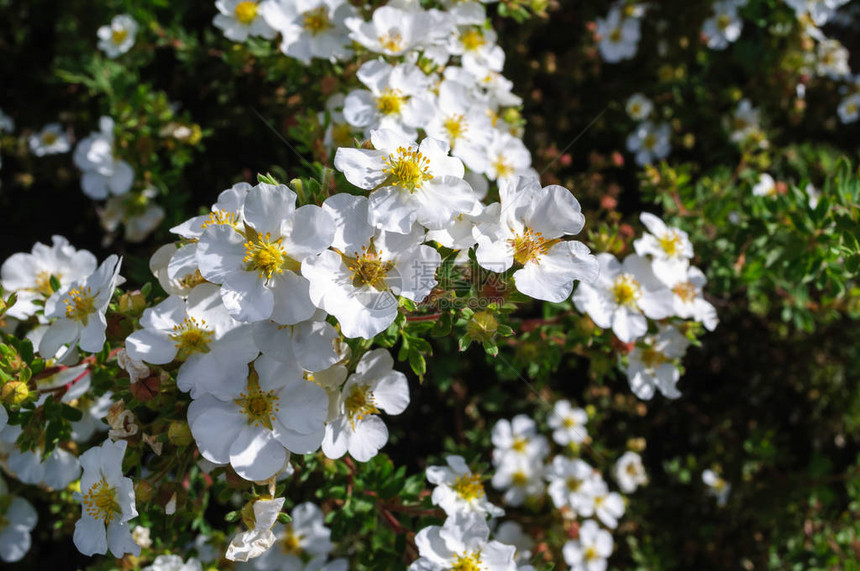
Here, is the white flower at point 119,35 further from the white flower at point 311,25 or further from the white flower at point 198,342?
the white flower at point 198,342

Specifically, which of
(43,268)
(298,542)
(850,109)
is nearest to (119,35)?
(43,268)

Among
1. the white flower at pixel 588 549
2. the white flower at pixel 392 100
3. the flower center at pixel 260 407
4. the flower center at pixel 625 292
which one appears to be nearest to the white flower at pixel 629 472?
the white flower at pixel 588 549

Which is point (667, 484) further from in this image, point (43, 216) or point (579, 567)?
point (43, 216)

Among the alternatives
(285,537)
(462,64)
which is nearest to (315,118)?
(462,64)

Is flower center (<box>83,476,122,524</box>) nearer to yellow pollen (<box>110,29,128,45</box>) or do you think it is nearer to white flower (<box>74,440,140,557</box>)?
white flower (<box>74,440,140,557</box>)

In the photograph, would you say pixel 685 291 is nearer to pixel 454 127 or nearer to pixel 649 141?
pixel 454 127

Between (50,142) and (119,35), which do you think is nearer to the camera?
(119,35)
